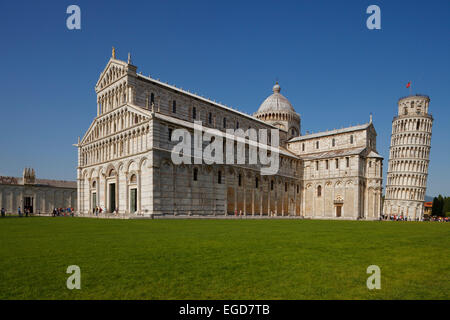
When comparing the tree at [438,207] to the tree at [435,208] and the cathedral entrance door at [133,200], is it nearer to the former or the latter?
the tree at [435,208]

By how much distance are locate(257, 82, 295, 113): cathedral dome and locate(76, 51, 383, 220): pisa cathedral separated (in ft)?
3.37

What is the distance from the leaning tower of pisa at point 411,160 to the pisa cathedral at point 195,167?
75.7 ft

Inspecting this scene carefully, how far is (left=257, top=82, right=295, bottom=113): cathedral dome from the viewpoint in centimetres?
6700

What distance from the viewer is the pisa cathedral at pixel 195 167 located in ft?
113

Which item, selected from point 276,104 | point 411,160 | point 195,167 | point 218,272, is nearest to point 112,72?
point 195,167

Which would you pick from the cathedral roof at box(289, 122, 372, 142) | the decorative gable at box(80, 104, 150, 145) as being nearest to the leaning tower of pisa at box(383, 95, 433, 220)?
the cathedral roof at box(289, 122, 372, 142)

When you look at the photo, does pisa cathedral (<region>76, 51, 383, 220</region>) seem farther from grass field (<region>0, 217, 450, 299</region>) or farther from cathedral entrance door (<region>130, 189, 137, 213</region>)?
grass field (<region>0, 217, 450, 299</region>)

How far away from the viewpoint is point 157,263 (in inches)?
286

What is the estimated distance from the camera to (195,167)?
37188 mm

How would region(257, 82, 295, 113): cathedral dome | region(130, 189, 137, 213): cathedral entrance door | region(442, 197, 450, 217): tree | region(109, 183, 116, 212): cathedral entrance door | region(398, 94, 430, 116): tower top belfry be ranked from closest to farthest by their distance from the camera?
region(130, 189, 137, 213): cathedral entrance door → region(109, 183, 116, 212): cathedral entrance door → region(257, 82, 295, 113): cathedral dome → region(398, 94, 430, 116): tower top belfry → region(442, 197, 450, 217): tree

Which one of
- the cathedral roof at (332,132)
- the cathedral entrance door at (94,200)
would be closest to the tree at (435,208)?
the cathedral roof at (332,132)
